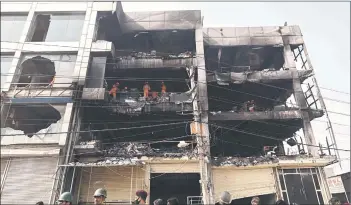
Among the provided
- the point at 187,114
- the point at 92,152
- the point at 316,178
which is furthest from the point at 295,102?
the point at 92,152

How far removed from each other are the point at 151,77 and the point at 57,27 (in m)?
7.53

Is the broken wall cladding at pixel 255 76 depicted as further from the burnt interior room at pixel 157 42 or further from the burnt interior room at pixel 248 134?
the burnt interior room at pixel 157 42

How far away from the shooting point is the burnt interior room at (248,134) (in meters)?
19.1

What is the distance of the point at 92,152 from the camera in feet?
49.8

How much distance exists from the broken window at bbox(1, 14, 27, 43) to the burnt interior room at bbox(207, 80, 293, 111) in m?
13.8

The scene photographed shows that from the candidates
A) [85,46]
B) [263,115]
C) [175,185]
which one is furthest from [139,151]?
[263,115]

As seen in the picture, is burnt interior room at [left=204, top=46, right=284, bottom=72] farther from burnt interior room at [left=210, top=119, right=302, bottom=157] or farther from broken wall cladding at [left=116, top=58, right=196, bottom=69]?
burnt interior room at [left=210, top=119, right=302, bottom=157]

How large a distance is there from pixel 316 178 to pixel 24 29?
69.2 feet

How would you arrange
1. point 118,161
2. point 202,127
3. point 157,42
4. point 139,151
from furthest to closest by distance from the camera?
point 157,42 → point 202,127 → point 139,151 → point 118,161

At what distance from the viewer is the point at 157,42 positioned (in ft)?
76.7

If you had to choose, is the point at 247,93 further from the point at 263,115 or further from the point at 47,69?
the point at 47,69

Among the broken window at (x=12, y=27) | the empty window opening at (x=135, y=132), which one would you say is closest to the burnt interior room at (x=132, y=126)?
the empty window opening at (x=135, y=132)

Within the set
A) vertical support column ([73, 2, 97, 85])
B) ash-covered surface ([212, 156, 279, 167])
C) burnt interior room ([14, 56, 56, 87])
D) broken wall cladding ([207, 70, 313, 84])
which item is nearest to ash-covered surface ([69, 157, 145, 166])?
ash-covered surface ([212, 156, 279, 167])

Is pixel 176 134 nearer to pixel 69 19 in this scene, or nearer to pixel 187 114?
pixel 187 114
